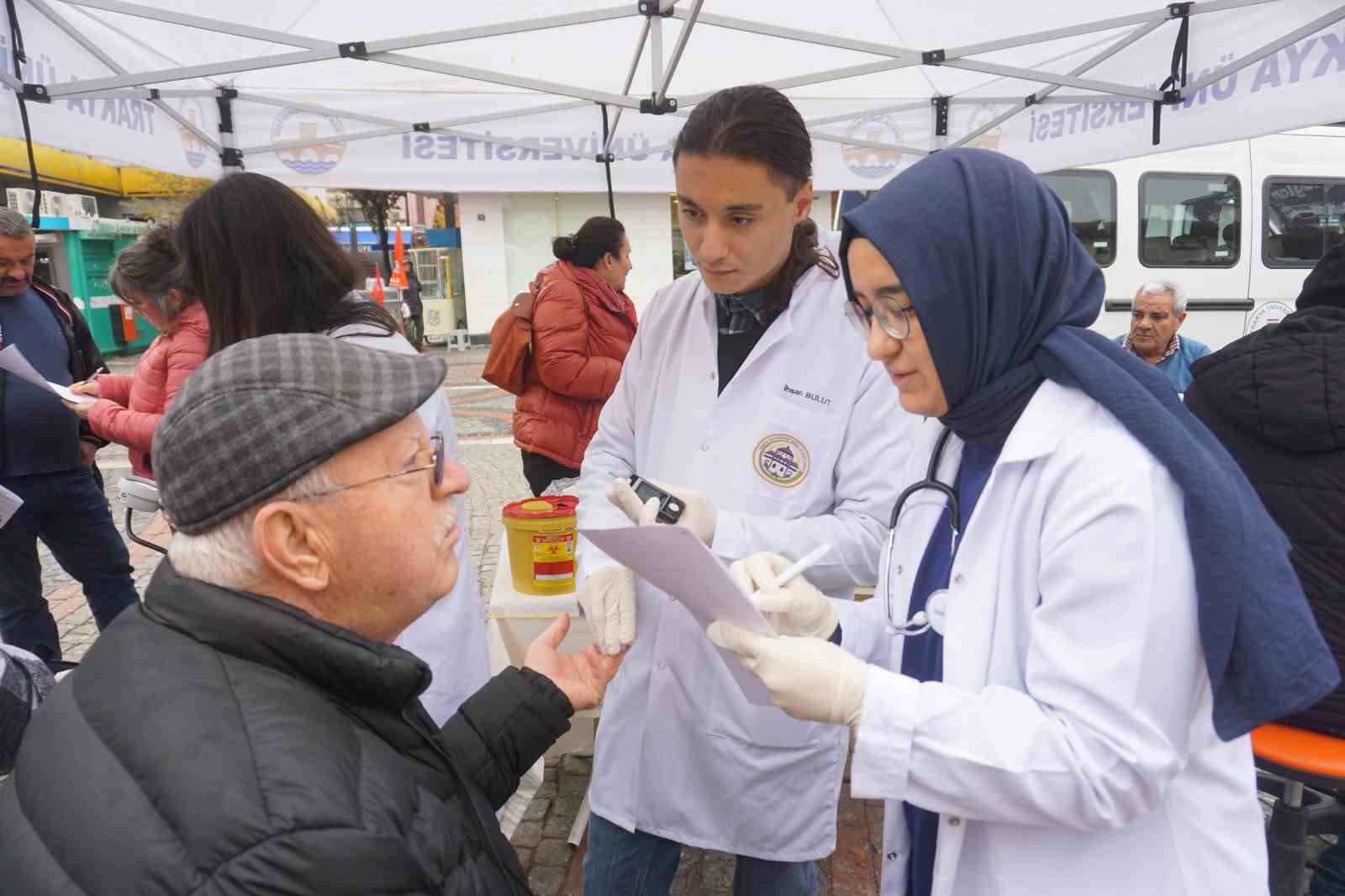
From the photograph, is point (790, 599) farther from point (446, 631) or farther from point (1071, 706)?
point (446, 631)

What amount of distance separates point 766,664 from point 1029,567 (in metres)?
0.40

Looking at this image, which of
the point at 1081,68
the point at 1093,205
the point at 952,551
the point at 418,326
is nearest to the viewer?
the point at 952,551

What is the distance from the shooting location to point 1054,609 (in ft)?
3.48

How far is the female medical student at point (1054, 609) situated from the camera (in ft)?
3.29

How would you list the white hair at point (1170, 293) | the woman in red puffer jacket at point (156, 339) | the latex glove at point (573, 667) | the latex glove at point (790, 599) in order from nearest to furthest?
the latex glove at point (790, 599) → the latex glove at point (573, 667) → the woman in red puffer jacket at point (156, 339) → the white hair at point (1170, 293)

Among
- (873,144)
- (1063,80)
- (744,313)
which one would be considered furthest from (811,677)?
(873,144)

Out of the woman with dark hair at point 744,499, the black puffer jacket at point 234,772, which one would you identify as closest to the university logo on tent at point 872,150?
the woman with dark hair at point 744,499

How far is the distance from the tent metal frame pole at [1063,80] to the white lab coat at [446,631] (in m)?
2.92

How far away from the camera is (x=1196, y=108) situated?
359cm

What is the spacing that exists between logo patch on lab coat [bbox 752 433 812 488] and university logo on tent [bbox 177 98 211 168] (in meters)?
3.65

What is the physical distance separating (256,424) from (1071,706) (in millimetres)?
1030

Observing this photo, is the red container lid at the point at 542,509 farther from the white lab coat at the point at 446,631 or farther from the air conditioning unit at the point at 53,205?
the air conditioning unit at the point at 53,205

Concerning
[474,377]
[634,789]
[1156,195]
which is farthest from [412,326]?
[634,789]

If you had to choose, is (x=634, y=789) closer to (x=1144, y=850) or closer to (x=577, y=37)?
(x=1144, y=850)
